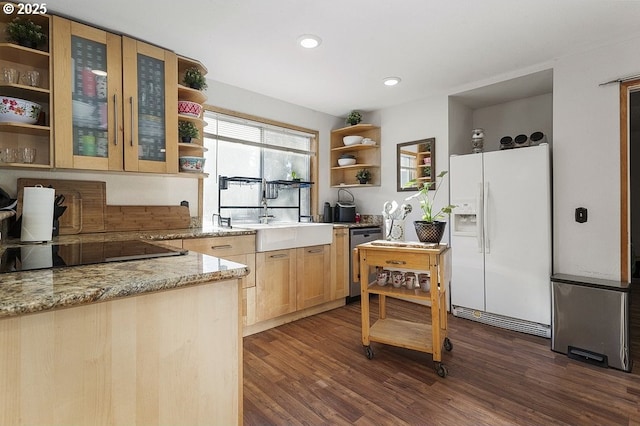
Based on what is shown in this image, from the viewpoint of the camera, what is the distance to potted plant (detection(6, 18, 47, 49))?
1938 mm

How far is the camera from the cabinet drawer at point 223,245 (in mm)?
2383

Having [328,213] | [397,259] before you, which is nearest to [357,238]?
[328,213]

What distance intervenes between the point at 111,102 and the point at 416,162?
119 inches

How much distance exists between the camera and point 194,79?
262 cm

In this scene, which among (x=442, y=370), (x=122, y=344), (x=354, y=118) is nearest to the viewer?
(x=122, y=344)

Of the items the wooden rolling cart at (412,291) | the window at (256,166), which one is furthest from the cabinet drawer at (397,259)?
the window at (256,166)

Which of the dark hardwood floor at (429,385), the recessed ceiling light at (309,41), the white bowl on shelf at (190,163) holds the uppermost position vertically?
the recessed ceiling light at (309,41)

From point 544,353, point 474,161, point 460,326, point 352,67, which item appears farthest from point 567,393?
point 352,67

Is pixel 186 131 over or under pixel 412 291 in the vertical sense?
over

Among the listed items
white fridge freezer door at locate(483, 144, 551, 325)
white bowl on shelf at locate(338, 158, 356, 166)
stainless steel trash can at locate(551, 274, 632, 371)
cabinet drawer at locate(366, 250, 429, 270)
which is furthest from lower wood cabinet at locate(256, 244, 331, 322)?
stainless steel trash can at locate(551, 274, 632, 371)

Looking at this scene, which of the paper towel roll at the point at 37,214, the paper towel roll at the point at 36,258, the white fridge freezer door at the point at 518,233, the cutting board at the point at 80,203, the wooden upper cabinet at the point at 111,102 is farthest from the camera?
the white fridge freezer door at the point at 518,233

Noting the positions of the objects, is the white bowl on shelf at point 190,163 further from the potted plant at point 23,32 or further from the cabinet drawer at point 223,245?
the potted plant at point 23,32

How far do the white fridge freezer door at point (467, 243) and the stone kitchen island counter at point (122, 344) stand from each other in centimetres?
271

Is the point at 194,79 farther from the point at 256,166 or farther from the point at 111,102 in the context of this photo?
the point at 256,166
